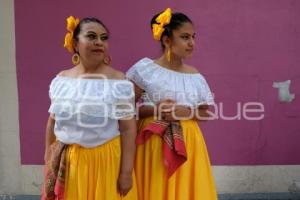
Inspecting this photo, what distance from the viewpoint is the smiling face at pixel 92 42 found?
83.0 inches

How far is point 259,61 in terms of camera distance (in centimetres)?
372

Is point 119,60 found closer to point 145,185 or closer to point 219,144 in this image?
point 219,144

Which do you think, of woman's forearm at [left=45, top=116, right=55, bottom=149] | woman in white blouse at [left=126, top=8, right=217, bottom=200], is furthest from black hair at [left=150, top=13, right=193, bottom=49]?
woman's forearm at [left=45, top=116, right=55, bottom=149]

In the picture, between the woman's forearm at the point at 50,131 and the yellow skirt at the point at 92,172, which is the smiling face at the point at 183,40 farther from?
the woman's forearm at the point at 50,131

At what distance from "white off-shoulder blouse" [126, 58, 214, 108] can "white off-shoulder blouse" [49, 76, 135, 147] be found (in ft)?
0.79

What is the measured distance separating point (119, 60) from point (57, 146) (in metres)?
1.56

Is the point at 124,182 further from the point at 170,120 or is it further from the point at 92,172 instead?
the point at 170,120

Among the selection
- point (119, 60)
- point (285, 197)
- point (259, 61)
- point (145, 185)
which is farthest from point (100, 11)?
point (285, 197)

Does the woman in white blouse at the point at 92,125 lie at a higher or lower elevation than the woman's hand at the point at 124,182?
higher

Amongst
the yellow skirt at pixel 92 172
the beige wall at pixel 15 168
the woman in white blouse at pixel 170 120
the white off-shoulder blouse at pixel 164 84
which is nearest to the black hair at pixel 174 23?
the woman in white blouse at pixel 170 120

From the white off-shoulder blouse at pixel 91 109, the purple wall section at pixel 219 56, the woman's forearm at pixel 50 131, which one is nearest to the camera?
the white off-shoulder blouse at pixel 91 109

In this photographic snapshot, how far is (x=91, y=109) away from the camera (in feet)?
6.85

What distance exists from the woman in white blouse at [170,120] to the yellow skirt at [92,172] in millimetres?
284

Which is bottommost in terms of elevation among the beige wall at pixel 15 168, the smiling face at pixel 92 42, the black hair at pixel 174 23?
the beige wall at pixel 15 168
